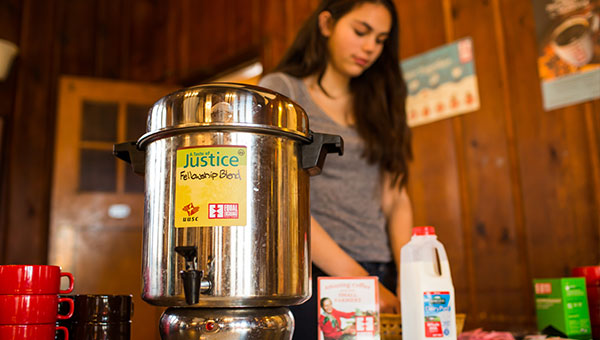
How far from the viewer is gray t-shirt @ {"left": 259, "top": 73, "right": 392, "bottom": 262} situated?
1.32 m

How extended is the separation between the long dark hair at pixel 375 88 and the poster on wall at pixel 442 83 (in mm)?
635

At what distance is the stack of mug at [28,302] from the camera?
0.64 metres

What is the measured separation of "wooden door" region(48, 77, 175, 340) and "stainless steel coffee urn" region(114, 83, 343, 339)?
2.47 metres

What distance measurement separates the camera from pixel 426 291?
816 mm

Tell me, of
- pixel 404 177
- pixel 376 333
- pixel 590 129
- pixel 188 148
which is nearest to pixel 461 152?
pixel 590 129

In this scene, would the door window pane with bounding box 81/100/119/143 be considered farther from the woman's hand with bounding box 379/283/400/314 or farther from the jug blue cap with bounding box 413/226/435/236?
the jug blue cap with bounding box 413/226/435/236

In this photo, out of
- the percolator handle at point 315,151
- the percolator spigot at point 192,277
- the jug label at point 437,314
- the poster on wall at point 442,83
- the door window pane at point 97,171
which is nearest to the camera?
the percolator spigot at point 192,277

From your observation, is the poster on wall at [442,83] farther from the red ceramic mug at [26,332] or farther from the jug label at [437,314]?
the red ceramic mug at [26,332]

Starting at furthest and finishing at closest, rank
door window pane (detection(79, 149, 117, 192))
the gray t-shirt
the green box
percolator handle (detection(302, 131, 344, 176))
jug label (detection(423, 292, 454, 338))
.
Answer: door window pane (detection(79, 149, 117, 192))
the gray t-shirt
the green box
jug label (detection(423, 292, 454, 338))
percolator handle (detection(302, 131, 344, 176))

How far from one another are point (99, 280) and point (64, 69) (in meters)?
1.50

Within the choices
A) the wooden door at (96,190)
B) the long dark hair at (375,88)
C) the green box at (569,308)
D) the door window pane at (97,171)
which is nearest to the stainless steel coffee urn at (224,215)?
the green box at (569,308)

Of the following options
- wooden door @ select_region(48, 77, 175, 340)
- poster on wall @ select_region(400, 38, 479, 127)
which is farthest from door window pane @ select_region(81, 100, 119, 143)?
poster on wall @ select_region(400, 38, 479, 127)

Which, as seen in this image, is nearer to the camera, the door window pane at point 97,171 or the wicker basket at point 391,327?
the wicker basket at point 391,327

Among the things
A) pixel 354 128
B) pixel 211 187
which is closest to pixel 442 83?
pixel 354 128
